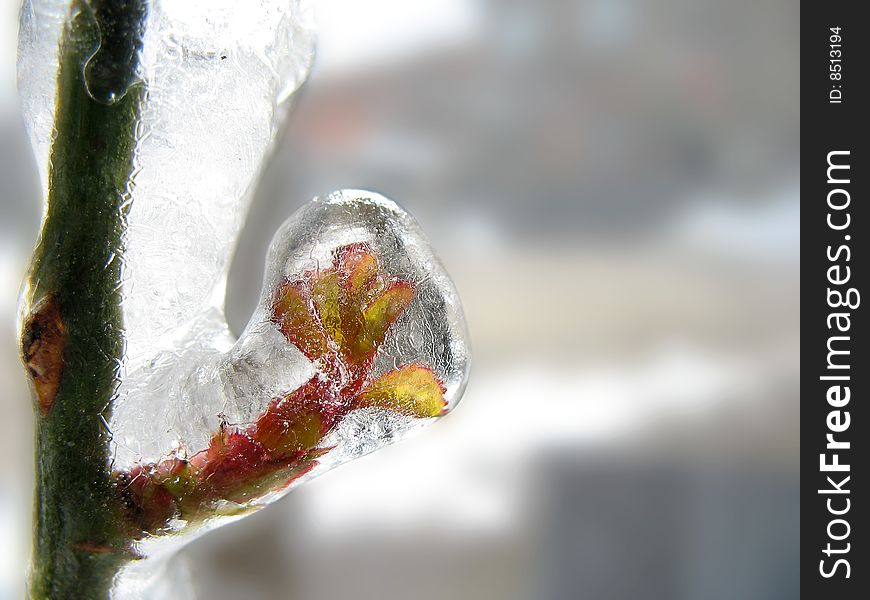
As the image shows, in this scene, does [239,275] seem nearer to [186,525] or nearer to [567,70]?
[567,70]

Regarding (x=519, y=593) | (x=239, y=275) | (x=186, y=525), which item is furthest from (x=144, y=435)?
(x=519, y=593)

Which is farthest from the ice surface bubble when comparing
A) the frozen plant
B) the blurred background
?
the blurred background

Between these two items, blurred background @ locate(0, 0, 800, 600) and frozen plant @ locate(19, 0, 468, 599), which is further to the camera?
blurred background @ locate(0, 0, 800, 600)

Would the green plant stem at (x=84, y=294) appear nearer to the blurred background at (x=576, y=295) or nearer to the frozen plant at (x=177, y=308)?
the frozen plant at (x=177, y=308)

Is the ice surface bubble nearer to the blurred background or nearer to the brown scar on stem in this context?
the brown scar on stem

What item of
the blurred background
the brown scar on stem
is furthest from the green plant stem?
the blurred background

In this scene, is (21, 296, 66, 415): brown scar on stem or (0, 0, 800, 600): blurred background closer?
(21, 296, 66, 415): brown scar on stem

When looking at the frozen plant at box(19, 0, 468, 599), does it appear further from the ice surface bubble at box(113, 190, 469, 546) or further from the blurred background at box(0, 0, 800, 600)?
the blurred background at box(0, 0, 800, 600)

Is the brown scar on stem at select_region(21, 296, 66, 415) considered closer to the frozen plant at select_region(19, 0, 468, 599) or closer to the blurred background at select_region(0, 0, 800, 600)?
the frozen plant at select_region(19, 0, 468, 599)

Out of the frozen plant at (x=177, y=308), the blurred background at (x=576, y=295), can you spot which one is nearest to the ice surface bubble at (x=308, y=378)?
the frozen plant at (x=177, y=308)
